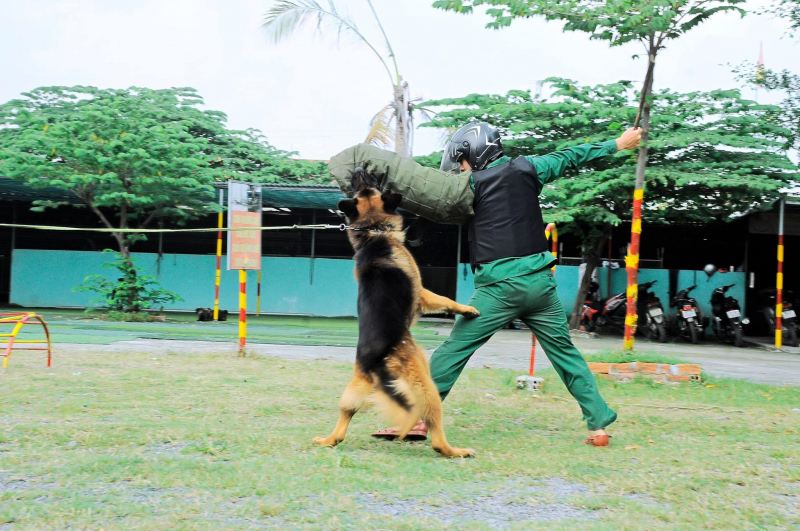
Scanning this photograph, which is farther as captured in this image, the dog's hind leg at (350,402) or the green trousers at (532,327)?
the green trousers at (532,327)

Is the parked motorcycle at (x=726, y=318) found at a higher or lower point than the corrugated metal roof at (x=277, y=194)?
lower

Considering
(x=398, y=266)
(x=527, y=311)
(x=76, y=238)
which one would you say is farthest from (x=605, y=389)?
(x=76, y=238)

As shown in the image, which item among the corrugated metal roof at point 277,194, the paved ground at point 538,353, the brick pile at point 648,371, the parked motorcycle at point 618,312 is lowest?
the paved ground at point 538,353

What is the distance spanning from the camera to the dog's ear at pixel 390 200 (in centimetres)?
450

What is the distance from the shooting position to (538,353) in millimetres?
12203

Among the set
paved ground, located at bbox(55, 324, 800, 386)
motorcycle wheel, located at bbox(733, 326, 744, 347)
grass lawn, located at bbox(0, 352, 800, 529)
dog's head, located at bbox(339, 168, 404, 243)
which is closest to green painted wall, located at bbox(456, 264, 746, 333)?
motorcycle wheel, located at bbox(733, 326, 744, 347)

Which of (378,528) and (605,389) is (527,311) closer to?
(378,528)

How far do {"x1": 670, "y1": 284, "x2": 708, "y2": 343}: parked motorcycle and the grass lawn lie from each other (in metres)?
8.67

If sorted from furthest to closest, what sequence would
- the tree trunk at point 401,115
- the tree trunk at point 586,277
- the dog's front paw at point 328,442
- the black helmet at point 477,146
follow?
the tree trunk at point 586,277, the tree trunk at point 401,115, the black helmet at point 477,146, the dog's front paw at point 328,442

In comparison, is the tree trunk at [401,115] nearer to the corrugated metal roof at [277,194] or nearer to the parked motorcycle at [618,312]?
the corrugated metal roof at [277,194]

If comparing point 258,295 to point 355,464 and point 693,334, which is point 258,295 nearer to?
point 693,334

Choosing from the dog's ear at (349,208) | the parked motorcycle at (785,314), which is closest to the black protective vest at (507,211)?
the dog's ear at (349,208)

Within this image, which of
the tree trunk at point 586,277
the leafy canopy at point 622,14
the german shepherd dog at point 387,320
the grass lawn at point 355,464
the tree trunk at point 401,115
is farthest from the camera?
the tree trunk at point 586,277

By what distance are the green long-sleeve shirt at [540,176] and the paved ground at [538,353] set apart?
16.2 ft
